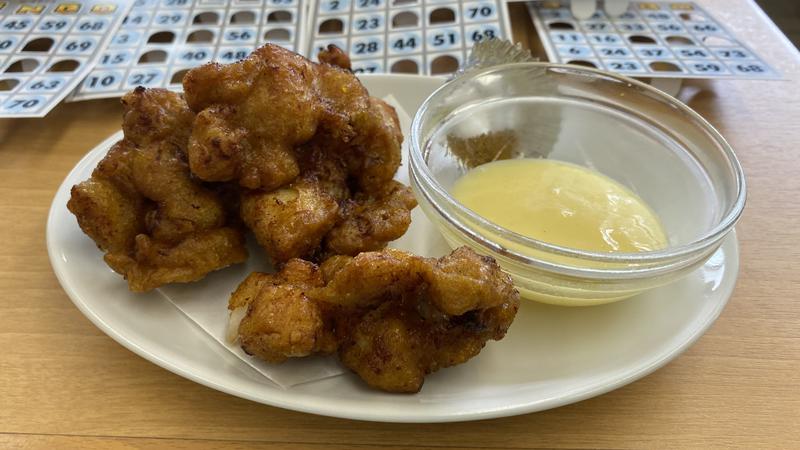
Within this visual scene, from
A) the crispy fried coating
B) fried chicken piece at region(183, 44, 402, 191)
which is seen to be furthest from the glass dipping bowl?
fried chicken piece at region(183, 44, 402, 191)

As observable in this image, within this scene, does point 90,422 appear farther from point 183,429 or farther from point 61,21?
point 61,21

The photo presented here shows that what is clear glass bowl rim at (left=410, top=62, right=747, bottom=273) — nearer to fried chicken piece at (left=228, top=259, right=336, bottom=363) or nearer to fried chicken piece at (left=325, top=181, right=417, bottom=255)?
fried chicken piece at (left=325, top=181, right=417, bottom=255)

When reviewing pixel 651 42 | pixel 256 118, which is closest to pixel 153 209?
pixel 256 118

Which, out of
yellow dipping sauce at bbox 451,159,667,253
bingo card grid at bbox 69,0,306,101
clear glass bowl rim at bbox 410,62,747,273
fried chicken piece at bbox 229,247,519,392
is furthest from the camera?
bingo card grid at bbox 69,0,306,101

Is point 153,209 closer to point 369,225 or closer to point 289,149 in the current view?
point 289,149

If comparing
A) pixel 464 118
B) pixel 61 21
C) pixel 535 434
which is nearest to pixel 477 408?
pixel 535 434

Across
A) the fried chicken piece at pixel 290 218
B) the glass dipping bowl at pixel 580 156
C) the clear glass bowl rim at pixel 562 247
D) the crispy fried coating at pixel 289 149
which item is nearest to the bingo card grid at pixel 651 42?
the glass dipping bowl at pixel 580 156
